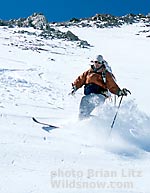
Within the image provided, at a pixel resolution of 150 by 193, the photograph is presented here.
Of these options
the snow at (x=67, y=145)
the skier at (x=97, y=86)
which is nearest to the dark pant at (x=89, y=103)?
the skier at (x=97, y=86)

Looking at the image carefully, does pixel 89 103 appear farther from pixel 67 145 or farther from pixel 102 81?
pixel 67 145

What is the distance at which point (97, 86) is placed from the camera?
8.02m

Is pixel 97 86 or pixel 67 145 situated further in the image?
pixel 97 86

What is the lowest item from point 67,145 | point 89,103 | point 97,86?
point 67,145

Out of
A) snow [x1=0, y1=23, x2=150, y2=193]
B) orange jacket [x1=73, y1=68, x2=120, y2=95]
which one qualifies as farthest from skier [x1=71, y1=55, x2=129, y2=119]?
snow [x1=0, y1=23, x2=150, y2=193]

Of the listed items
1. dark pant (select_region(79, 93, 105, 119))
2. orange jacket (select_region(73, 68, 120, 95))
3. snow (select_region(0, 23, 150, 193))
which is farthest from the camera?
dark pant (select_region(79, 93, 105, 119))

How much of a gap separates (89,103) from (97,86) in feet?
1.21

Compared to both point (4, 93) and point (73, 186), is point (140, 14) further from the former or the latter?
point (73, 186)

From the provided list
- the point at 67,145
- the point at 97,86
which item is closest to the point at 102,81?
the point at 97,86

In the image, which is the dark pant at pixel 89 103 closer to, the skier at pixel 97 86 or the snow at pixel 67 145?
the skier at pixel 97 86

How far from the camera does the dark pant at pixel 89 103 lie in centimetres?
802

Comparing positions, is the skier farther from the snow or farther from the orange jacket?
the snow

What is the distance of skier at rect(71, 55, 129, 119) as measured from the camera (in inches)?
312

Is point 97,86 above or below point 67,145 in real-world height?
above
